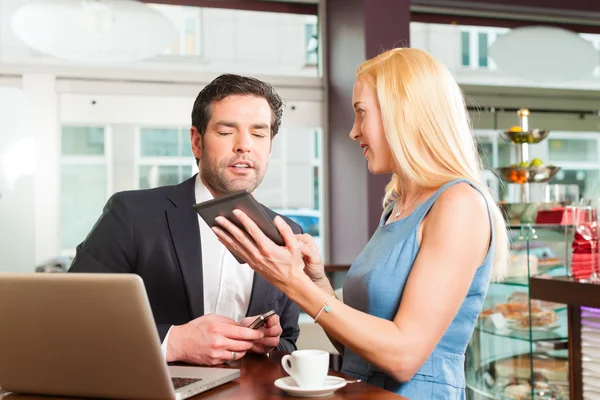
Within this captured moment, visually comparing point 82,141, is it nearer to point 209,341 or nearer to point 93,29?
point 93,29

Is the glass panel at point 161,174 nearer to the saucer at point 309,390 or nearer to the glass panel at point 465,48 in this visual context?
the glass panel at point 465,48

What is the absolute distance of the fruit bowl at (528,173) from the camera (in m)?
3.39

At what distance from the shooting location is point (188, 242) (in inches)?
78.6

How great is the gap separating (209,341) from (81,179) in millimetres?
3145

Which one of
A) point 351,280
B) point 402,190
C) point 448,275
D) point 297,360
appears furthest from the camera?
point 402,190

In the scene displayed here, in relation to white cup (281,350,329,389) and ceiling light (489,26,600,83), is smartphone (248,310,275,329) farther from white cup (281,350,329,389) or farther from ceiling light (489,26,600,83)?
ceiling light (489,26,600,83)

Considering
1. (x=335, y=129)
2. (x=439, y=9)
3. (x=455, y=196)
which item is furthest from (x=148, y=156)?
(x=455, y=196)

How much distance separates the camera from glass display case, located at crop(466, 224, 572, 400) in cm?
292

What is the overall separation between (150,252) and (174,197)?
6.9 inches

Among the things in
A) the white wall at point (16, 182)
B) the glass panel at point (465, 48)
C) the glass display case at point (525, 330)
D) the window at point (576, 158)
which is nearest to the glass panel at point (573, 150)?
the window at point (576, 158)

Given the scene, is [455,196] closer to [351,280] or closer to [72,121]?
[351,280]

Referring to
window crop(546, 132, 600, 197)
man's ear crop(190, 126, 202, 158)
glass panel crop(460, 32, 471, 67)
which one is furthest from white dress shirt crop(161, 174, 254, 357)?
window crop(546, 132, 600, 197)

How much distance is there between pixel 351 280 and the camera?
1.73 metres

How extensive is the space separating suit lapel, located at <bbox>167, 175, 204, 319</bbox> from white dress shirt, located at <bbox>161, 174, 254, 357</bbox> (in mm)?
41
